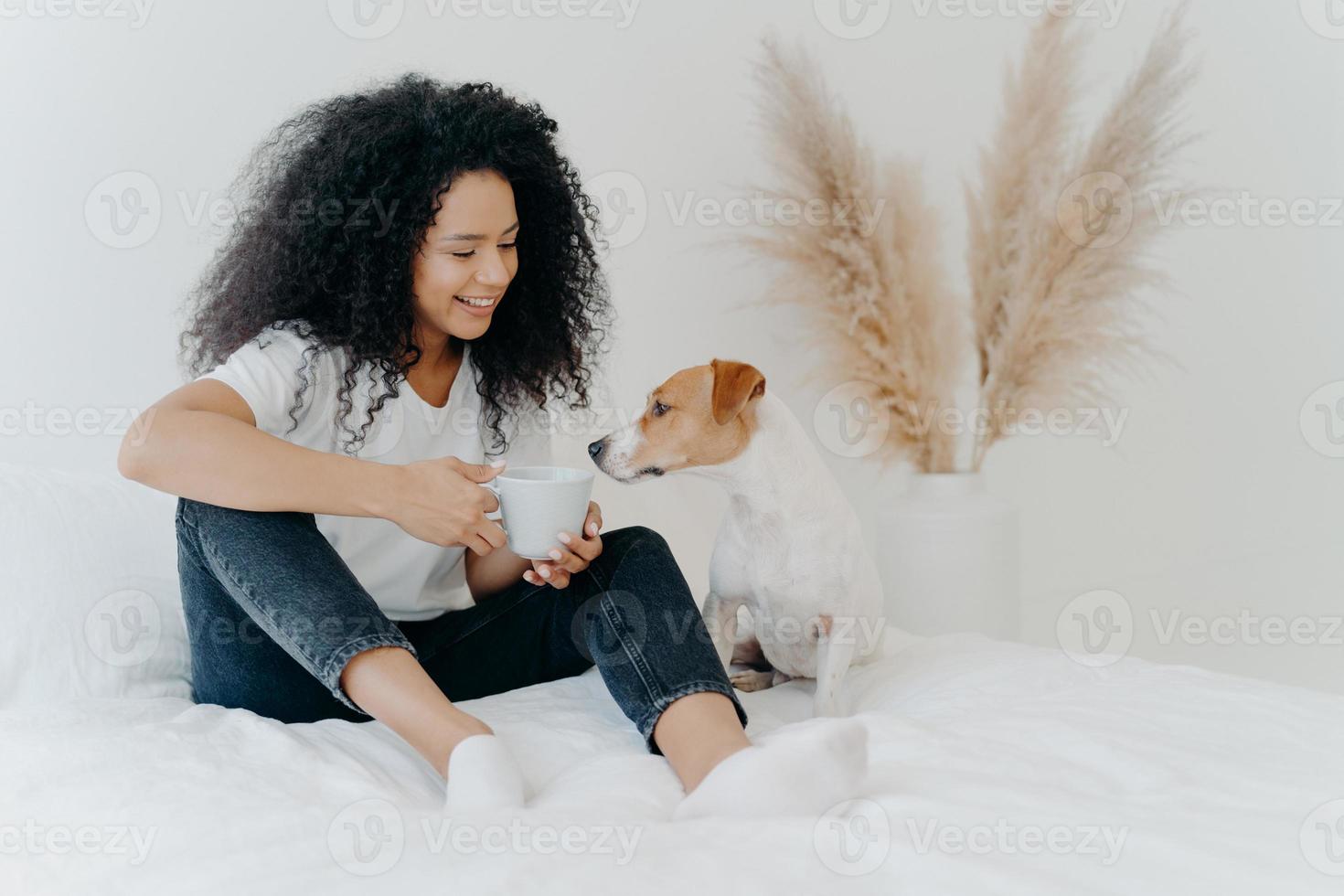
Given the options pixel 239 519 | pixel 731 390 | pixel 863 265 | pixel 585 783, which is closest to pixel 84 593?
pixel 239 519

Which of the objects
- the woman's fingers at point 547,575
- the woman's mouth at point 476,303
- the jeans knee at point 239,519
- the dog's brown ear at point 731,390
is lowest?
the woman's fingers at point 547,575

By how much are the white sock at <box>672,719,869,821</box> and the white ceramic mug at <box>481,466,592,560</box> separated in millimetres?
321

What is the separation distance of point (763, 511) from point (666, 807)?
548mm

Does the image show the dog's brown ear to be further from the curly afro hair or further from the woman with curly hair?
the curly afro hair

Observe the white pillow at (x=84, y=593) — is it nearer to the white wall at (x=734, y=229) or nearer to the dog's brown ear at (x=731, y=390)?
the white wall at (x=734, y=229)

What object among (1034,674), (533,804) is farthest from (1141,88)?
(533,804)

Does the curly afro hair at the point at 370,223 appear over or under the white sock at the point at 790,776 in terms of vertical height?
over

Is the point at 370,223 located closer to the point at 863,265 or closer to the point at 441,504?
the point at 441,504

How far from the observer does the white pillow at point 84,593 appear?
4.49ft

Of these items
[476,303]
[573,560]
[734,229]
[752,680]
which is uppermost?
[734,229]

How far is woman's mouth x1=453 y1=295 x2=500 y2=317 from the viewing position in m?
1.49

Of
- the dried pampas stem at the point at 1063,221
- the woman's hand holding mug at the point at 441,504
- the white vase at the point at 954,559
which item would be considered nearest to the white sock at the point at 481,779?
the woman's hand holding mug at the point at 441,504

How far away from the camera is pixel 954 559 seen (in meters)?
2.33

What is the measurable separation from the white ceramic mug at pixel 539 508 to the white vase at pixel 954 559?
1.28 m
